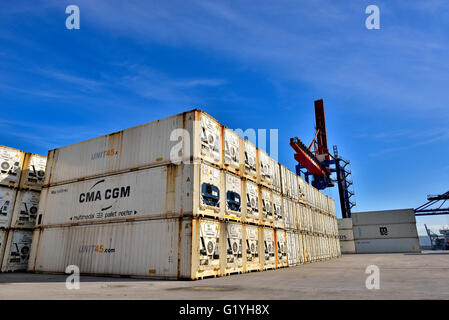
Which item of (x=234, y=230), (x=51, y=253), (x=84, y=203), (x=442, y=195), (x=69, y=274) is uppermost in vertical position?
(x=442, y=195)

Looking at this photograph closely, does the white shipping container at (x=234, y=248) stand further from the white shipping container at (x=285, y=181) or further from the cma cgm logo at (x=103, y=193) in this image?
the white shipping container at (x=285, y=181)

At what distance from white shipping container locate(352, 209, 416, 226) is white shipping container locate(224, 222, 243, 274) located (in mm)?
39525

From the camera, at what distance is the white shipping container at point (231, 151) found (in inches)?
524

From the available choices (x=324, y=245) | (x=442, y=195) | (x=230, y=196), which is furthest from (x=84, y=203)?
(x=442, y=195)

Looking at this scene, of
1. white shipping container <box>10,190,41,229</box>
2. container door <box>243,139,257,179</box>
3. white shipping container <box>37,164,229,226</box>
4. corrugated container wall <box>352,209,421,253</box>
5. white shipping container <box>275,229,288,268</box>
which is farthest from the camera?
corrugated container wall <box>352,209,421,253</box>

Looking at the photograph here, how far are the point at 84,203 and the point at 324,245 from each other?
21.8m

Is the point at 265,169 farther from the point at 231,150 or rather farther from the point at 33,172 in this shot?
the point at 33,172

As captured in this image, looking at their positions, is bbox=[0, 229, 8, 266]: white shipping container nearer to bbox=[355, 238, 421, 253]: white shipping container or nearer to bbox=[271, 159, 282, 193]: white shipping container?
bbox=[271, 159, 282, 193]: white shipping container

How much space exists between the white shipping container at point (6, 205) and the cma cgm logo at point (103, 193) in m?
4.61

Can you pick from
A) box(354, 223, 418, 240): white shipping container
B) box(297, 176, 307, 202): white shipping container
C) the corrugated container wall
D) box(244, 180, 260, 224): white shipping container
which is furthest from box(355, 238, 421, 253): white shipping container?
box(244, 180, 260, 224): white shipping container

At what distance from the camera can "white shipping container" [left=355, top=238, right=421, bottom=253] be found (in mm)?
41062

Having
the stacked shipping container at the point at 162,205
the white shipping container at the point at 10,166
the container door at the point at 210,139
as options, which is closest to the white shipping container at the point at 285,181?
the stacked shipping container at the point at 162,205
